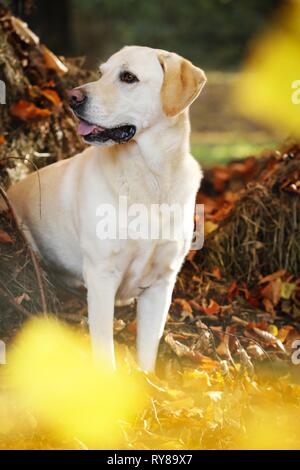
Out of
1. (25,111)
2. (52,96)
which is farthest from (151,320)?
(52,96)

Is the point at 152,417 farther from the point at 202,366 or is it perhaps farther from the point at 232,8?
the point at 232,8

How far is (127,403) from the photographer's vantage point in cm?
335

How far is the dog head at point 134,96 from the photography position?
331 centimetres

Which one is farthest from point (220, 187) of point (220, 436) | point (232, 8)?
point (232, 8)

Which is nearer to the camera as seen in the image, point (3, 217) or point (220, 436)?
point (220, 436)

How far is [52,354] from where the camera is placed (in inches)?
147

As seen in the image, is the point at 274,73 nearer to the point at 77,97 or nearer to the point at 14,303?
the point at 14,303

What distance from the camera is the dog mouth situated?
11.1 ft

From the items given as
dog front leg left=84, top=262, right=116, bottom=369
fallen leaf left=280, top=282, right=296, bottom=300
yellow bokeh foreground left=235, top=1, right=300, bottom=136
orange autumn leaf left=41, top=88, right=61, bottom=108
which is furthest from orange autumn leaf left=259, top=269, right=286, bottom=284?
yellow bokeh foreground left=235, top=1, right=300, bottom=136

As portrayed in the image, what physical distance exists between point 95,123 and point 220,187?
3.04 metres

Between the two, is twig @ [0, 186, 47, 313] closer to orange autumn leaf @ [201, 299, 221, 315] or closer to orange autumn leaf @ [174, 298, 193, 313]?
orange autumn leaf @ [174, 298, 193, 313]

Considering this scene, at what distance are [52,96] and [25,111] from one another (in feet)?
0.77

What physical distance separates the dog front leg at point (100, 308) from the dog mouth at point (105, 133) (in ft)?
1.93
